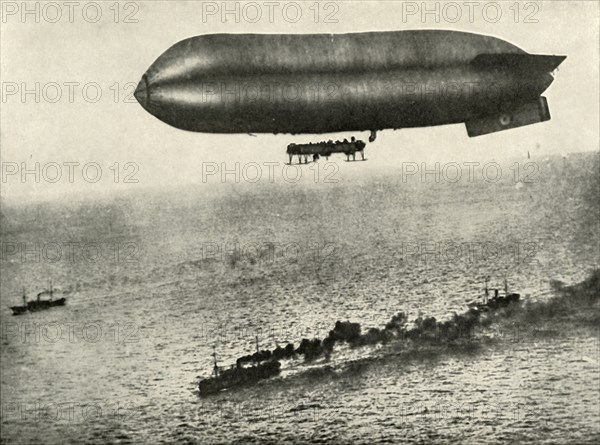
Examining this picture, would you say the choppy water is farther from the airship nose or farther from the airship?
the airship

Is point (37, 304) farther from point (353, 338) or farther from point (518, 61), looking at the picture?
point (518, 61)

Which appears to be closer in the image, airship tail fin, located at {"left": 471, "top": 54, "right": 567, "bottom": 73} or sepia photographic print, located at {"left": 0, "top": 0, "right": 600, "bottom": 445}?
sepia photographic print, located at {"left": 0, "top": 0, "right": 600, "bottom": 445}

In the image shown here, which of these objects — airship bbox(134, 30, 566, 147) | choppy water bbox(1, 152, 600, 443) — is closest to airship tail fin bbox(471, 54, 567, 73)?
airship bbox(134, 30, 566, 147)

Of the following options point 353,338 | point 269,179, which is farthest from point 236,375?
point 269,179

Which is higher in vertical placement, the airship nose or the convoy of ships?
the airship nose

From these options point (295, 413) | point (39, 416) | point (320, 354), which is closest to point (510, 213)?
point (320, 354)
